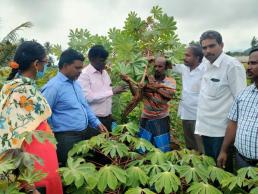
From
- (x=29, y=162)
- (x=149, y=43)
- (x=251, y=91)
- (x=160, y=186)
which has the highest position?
(x=149, y=43)

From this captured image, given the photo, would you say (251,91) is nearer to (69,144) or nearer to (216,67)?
(216,67)

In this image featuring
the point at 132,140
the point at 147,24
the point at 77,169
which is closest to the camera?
the point at 77,169

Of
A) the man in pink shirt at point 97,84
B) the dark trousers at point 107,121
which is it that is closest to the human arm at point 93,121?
the man in pink shirt at point 97,84

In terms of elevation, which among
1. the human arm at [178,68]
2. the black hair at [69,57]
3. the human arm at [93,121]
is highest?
the black hair at [69,57]

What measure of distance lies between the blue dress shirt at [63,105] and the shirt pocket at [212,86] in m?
1.16

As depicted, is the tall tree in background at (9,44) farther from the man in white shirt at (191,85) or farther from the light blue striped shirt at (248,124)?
the light blue striped shirt at (248,124)

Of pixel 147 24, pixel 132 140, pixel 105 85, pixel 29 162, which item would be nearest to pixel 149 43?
pixel 147 24

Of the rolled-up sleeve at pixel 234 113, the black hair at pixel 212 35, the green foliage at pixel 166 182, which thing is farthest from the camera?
the black hair at pixel 212 35

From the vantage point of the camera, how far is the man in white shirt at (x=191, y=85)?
4.47m

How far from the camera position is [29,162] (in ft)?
6.64

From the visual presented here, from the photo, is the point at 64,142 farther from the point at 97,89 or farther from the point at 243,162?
the point at 243,162

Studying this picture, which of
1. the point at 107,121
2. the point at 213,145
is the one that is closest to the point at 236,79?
the point at 213,145

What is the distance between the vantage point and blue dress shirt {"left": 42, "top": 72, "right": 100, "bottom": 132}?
315cm

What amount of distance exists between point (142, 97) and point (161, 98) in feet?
0.80
